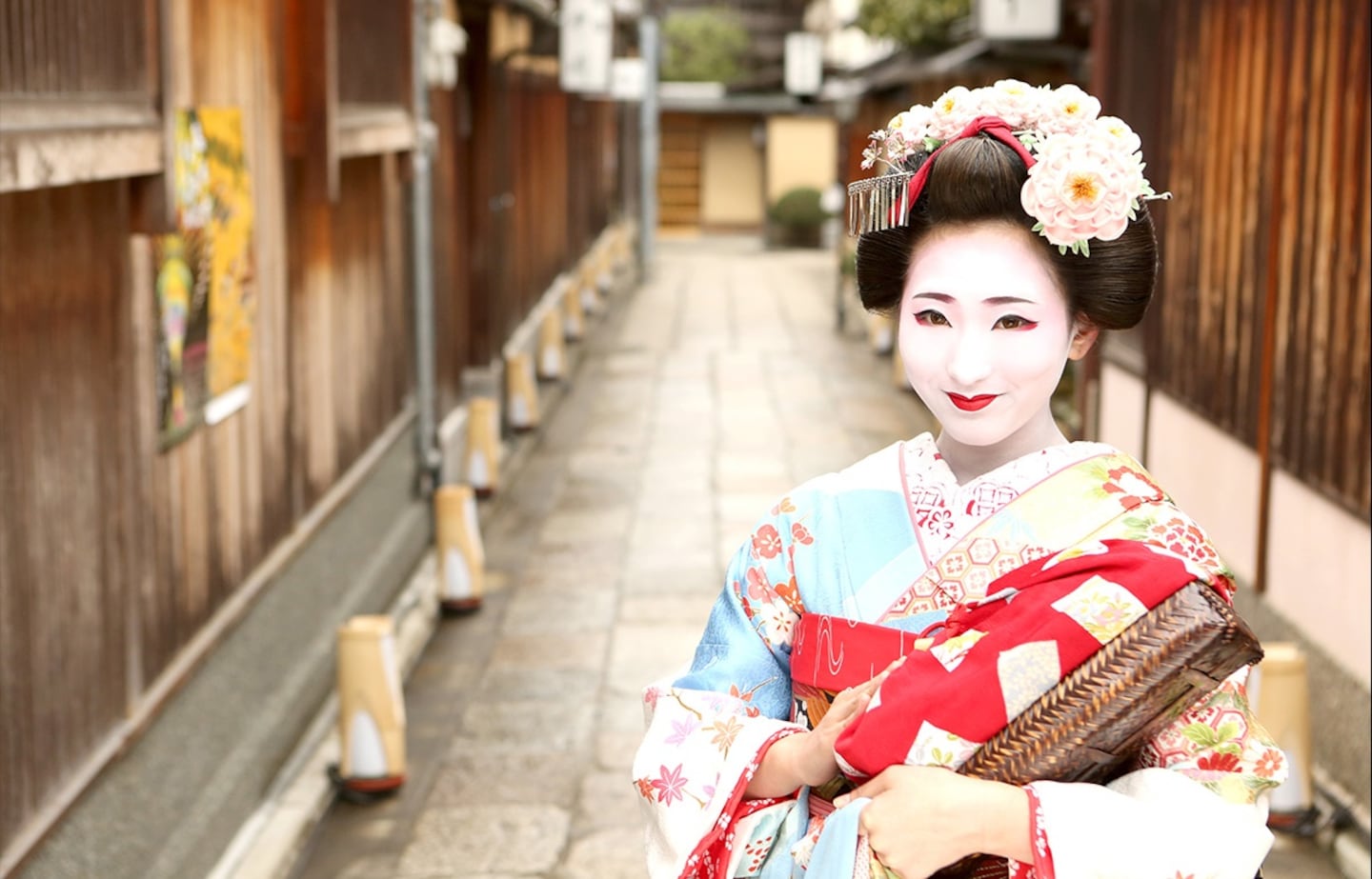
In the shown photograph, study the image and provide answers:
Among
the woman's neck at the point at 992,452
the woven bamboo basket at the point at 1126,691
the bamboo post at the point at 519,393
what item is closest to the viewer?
the woven bamboo basket at the point at 1126,691

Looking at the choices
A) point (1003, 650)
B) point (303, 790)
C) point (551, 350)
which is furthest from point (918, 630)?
point (551, 350)

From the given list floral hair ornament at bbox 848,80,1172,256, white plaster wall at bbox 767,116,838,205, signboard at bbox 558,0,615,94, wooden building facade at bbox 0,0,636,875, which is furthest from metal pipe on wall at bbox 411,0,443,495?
white plaster wall at bbox 767,116,838,205

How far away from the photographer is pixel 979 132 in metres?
2.74

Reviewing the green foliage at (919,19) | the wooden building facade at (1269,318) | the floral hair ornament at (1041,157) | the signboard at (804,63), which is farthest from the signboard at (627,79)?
the floral hair ornament at (1041,157)

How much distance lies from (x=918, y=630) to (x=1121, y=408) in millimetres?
8774

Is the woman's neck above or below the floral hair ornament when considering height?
below

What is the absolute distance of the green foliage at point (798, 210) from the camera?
1565 inches

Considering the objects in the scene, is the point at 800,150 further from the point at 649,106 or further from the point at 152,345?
the point at 152,345

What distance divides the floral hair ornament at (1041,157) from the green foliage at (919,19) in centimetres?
1550

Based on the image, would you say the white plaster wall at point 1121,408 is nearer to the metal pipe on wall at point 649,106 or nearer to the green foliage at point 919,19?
the green foliage at point 919,19

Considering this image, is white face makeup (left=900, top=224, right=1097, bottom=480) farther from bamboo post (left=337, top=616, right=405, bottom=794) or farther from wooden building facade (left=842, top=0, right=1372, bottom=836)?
bamboo post (left=337, top=616, right=405, bottom=794)

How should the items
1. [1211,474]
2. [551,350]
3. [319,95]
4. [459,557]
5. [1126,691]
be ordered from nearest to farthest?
[1126,691] < [319,95] < [1211,474] < [459,557] < [551,350]

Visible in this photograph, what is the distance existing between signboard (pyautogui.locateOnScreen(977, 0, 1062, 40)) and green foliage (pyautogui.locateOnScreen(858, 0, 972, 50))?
4908 mm

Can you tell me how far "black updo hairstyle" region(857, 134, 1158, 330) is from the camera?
8.88 feet
